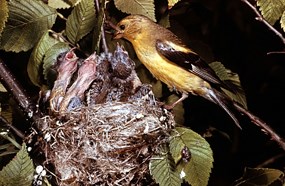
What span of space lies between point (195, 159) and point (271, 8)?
760mm

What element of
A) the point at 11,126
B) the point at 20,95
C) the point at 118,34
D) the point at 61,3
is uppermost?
the point at 61,3

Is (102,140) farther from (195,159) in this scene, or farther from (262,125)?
(262,125)

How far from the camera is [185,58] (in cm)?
402

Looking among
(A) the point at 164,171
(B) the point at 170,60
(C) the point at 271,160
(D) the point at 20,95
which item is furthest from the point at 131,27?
(C) the point at 271,160

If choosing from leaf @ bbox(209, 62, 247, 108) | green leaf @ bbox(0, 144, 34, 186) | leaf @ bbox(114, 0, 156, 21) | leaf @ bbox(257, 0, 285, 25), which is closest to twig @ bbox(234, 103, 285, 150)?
leaf @ bbox(209, 62, 247, 108)

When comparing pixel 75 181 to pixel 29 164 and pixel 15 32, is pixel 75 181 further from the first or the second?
pixel 15 32

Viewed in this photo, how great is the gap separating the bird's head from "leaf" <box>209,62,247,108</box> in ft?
1.38

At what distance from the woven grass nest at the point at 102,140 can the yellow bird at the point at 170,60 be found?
16.7 inches

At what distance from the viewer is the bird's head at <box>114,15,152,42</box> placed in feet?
12.8

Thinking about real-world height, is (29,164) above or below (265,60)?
above

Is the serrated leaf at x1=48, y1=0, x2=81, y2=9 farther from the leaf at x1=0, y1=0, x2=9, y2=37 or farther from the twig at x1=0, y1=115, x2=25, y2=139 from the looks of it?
the twig at x1=0, y1=115, x2=25, y2=139

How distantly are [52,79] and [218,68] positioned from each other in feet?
2.90

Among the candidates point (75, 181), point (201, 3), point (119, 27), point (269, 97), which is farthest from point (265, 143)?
point (75, 181)

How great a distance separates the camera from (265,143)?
542 cm
